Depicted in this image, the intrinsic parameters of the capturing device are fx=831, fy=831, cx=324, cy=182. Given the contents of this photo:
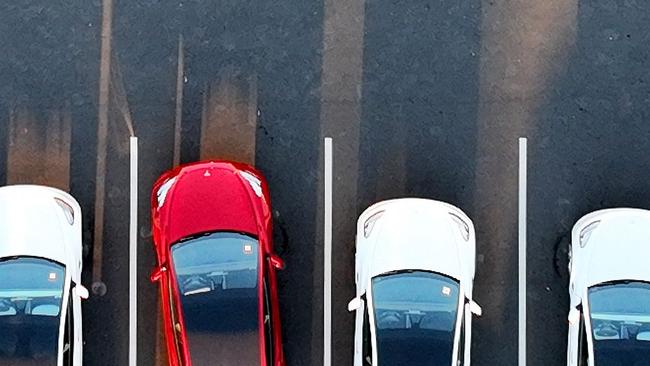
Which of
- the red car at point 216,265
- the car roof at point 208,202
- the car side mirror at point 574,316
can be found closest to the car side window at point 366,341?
the red car at point 216,265

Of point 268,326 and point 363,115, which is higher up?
point 363,115

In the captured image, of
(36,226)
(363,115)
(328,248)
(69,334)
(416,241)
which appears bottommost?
(69,334)

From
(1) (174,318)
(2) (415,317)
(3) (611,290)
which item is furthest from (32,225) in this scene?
(3) (611,290)

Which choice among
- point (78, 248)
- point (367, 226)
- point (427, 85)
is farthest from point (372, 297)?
point (78, 248)

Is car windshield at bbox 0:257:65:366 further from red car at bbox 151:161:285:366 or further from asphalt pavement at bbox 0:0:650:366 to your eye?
red car at bbox 151:161:285:366

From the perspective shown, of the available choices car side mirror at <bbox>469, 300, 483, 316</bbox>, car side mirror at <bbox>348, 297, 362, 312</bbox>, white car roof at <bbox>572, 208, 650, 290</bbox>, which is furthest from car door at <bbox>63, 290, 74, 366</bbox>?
white car roof at <bbox>572, 208, 650, 290</bbox>

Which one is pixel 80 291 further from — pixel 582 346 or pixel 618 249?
pixel 618 249
